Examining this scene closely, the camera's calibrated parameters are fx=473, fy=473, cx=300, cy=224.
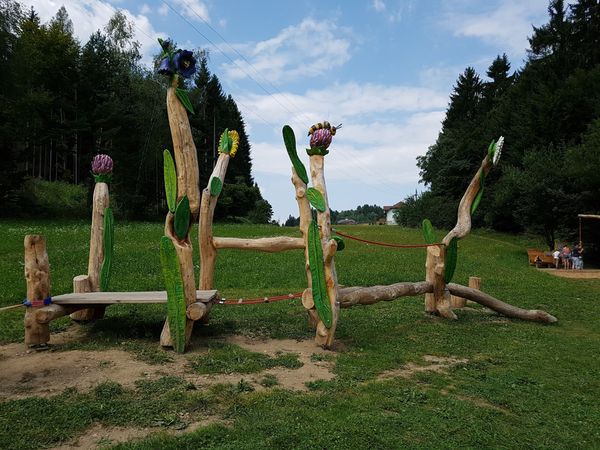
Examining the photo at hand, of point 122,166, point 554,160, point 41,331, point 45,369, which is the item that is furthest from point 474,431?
point 122,166

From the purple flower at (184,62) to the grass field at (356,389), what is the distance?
3.37 metres

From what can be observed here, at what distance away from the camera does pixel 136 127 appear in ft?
108

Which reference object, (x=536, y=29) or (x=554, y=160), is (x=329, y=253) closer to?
(x=554, y=160)

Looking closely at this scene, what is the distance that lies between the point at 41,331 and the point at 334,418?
12.3ft

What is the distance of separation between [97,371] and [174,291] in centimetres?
114

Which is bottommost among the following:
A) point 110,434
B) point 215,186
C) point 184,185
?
point 110,434

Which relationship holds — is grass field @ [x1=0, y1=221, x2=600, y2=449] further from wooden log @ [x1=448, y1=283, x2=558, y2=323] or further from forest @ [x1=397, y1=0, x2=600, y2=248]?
forest @ [x1=397, y1=0, x2=600, y2=248]

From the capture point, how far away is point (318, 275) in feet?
18.7

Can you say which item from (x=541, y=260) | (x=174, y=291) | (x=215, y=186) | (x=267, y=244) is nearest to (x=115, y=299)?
(x=174, y=291)

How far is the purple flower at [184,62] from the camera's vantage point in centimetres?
578

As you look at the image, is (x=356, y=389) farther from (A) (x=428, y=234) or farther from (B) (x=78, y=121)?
(B) (x=78, y=121)

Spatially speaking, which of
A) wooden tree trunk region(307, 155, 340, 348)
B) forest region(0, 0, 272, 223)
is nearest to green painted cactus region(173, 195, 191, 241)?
wooden tree trunk region(307, 155, 340, 348)

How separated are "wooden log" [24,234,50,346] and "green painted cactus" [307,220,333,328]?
10.5 ft

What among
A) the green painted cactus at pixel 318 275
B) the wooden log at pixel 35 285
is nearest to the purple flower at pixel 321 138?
the green painted cactus at pixel 318 275
